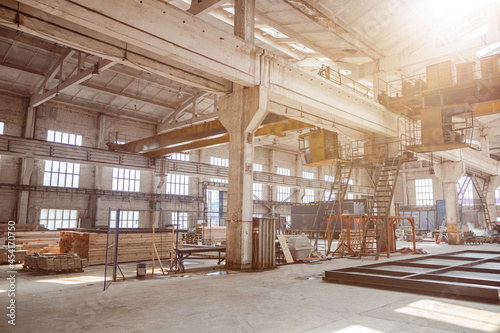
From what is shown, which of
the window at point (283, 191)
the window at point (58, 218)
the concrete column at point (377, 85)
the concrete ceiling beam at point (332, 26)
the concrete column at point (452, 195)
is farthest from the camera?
the window at point (283, 191)

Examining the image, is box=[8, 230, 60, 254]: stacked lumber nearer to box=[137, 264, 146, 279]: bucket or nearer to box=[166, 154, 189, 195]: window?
box=[137, 264, 146, 279]: bucket

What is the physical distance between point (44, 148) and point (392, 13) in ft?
52.5

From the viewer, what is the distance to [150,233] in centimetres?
1376

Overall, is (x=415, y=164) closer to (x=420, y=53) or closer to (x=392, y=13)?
(x=420, y=53)

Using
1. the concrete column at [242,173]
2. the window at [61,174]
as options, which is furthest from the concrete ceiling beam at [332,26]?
the window at [61,174]

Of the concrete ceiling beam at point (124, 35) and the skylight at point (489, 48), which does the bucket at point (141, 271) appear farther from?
the skylight at point (489, 48)

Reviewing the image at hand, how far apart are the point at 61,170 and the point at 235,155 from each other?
730 inches

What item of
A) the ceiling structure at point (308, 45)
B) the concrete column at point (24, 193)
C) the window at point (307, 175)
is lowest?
the concrete column at point (24, 193)

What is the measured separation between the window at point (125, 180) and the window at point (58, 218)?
3508 millimetres

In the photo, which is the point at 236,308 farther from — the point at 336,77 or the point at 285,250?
the point at 336,77

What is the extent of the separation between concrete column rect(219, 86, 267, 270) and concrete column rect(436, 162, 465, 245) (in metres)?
17.9

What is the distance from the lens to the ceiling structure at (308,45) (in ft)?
41.9

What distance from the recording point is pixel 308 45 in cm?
1570

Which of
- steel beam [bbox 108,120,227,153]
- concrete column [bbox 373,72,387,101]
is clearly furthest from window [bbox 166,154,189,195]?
concrete column [bbox 373,72,387,101]
